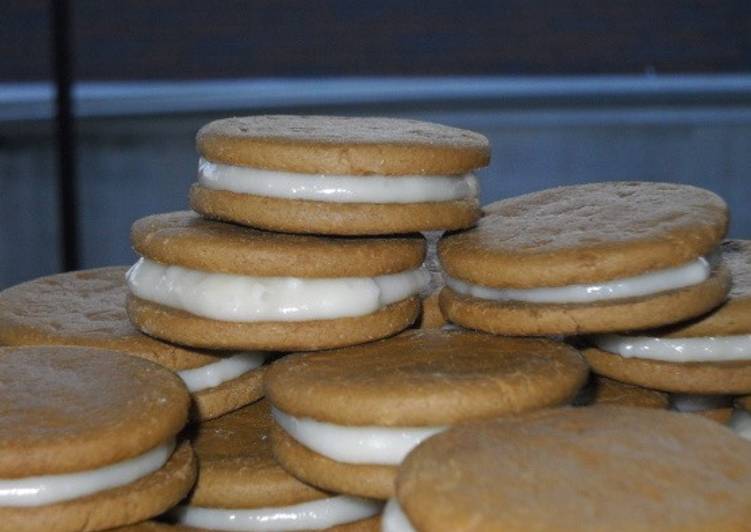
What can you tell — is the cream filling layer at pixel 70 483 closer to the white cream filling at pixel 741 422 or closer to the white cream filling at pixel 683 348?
the white cream filling at pixel 683 348

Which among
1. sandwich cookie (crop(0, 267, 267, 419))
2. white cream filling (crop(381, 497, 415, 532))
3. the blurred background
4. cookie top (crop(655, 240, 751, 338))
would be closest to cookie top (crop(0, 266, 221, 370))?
sandwich cookie (crop(0, 267, 267, 419))

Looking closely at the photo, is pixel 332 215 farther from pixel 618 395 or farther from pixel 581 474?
pixel 581 474

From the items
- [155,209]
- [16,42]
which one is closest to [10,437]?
[155,209]

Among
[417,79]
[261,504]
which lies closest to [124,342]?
[261,504]

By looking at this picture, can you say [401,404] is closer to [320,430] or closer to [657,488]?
[320,430]

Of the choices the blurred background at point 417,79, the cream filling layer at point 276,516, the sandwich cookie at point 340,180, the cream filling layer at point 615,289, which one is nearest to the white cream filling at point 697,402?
the cream filling layer at point 615,289

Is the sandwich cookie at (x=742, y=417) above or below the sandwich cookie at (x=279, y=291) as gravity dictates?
below
